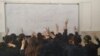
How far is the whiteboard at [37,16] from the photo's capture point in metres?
8.85

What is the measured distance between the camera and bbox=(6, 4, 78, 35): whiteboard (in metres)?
8.85

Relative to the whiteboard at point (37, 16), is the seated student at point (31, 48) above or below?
below

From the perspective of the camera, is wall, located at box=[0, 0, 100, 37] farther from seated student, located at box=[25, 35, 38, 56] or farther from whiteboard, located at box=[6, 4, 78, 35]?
seated student, located at box=[25, 35, 38, 56]

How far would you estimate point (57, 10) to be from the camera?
8.91m

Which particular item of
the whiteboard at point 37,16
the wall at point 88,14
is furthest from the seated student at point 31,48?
the wall at point 88,14

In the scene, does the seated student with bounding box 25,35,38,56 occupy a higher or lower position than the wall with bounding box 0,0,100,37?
lower

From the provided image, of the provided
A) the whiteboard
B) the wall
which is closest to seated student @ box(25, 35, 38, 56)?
the whiteboard

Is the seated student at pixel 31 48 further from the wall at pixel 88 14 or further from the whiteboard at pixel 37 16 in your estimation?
the wall at pixel 88 14

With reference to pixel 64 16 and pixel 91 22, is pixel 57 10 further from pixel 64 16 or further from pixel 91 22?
pixel 91 22

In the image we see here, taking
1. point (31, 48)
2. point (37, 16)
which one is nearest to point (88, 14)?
point (37, 16)

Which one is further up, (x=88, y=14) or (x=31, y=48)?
(x=88, y=14)

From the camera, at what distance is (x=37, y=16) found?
8922mm

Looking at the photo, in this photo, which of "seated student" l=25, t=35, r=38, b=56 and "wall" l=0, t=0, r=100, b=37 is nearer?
"seated student" l=25, t=35, r=38, b=56

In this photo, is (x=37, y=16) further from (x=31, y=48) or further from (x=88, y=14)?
(x=31, y=48)
